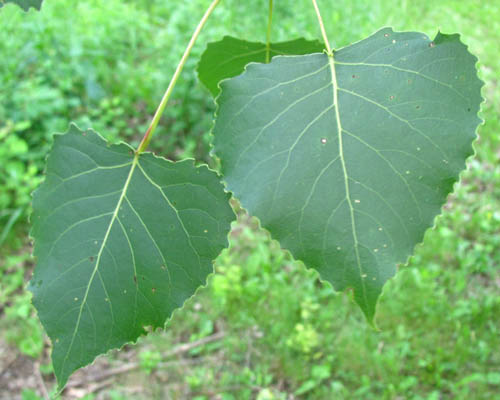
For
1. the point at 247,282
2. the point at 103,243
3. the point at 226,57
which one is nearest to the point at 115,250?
the point at 103,243

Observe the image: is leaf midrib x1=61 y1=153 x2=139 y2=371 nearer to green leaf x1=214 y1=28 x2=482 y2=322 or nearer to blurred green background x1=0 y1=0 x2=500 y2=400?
green leaf x1=214 y1=28 x2=482 y2=322

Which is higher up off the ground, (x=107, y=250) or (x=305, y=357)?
(x=107, y=250)

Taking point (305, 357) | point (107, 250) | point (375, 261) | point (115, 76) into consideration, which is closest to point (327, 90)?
point (375, 261)

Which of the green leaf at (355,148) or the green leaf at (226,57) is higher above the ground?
the green leaf at (226,57)

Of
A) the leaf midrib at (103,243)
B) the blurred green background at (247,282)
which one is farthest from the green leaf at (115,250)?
the blurred green background at (247,282)

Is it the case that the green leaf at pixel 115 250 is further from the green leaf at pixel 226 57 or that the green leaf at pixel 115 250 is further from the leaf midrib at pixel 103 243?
Answer: the green leaf at pixel 226 57

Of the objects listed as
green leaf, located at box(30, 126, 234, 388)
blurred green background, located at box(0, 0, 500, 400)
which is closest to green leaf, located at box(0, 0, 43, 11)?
green leaf, located at box(30, 126, 234, 388)

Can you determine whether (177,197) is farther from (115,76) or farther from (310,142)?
(115,76)
